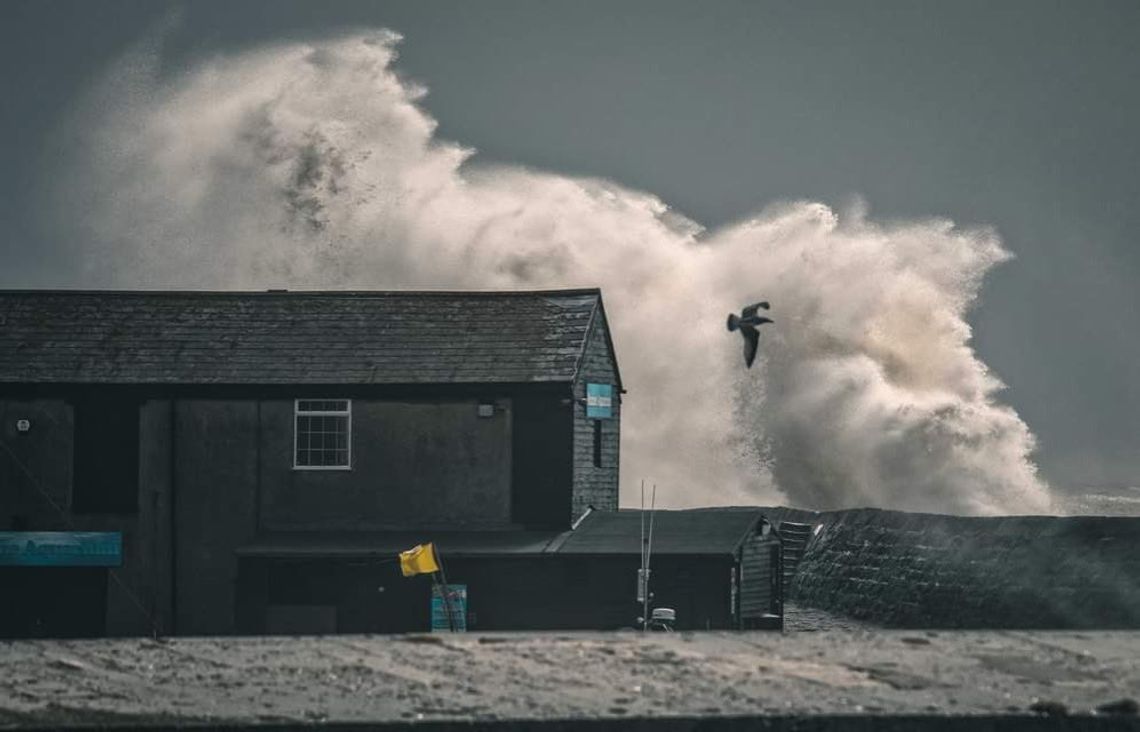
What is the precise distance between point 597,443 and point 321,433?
230 inches

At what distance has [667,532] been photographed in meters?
38.7

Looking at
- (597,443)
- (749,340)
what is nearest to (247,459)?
(597,443)

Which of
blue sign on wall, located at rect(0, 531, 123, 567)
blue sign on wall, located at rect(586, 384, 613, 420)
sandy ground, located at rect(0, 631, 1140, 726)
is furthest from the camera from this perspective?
blue sign on wall, located at rect(586, 384, 613, 420)

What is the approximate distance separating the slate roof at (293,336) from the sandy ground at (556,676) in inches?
911

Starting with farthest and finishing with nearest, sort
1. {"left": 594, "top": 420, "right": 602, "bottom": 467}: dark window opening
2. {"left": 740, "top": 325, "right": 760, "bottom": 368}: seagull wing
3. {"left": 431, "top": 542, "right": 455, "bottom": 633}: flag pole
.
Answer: {"left": 594, "top": 420, "right": 602, "bottom": 467}: dark window opening, {"left": 431, "top": 542, "right": 455, "bottom": 633}: flag pole, {"left": 740, "top": 325, "right": 760, "bottom": 368}: seagull wing

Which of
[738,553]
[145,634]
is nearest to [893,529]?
[738,553]

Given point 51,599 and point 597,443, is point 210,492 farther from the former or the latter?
point 597,443

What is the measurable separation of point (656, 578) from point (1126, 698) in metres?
23.5

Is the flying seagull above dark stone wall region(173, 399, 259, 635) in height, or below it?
above

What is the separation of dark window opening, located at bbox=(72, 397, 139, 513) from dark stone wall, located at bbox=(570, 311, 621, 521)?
8614mm

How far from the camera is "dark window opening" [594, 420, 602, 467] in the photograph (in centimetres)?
4222

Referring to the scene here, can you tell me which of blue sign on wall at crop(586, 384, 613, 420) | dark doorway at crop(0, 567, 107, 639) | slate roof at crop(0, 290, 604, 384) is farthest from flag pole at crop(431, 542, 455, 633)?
dark doorway at crop(0, 567, 107, 639)

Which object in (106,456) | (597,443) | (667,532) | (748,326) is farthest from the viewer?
(597,443)

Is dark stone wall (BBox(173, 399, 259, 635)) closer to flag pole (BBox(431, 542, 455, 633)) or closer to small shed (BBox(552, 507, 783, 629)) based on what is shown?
flag pole (BBox(431, 542, 455, 633))
